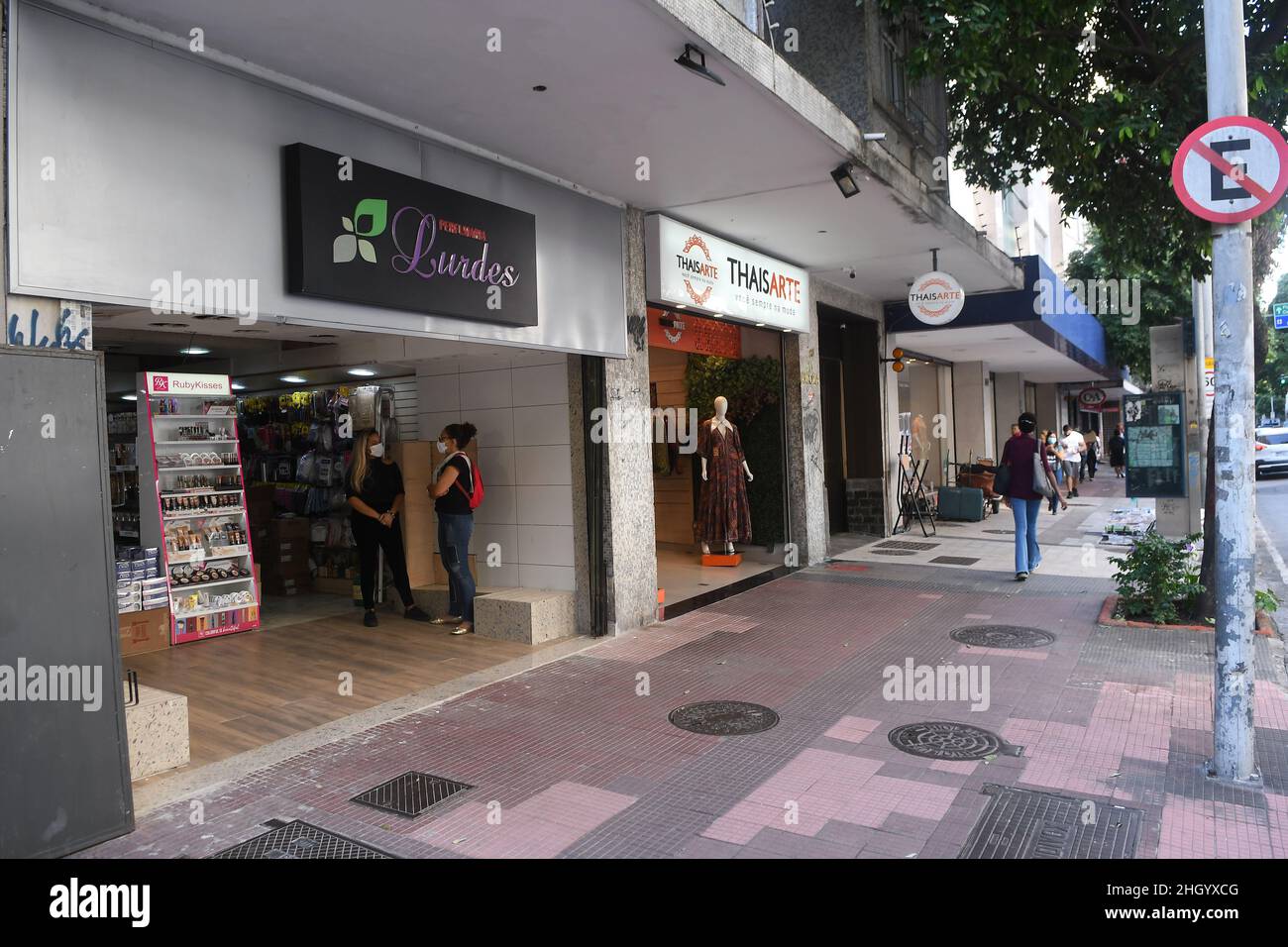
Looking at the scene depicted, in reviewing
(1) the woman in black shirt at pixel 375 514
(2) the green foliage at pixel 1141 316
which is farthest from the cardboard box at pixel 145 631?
(2) the green foliage at pixel 1141 316

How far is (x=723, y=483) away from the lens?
11609 mm

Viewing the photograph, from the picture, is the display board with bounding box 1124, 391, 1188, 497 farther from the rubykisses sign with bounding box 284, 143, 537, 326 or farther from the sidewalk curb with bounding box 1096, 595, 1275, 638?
the rubykisses sign with bounding box 284, 143, 537, 326

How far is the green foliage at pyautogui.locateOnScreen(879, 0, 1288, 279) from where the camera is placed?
7266 millimetres

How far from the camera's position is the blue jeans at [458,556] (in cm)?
804

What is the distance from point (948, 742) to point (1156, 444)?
8.61 meters

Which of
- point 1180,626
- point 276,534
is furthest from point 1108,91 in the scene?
point 276,534

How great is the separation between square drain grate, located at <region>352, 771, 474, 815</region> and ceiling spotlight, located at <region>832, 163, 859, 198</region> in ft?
18.0

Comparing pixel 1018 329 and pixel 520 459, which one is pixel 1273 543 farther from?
pixel 520 459

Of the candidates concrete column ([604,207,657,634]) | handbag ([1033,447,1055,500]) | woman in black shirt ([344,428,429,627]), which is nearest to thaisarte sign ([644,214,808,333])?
concrete column ([604,207,657,634])

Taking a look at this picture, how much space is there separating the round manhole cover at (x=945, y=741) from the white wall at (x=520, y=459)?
11.9 ft

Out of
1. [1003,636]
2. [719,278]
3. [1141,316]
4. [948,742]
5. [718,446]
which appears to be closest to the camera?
[948,742]

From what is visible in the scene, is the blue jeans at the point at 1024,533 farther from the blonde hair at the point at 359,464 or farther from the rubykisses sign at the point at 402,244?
the blonde hair at the point at 359,464
